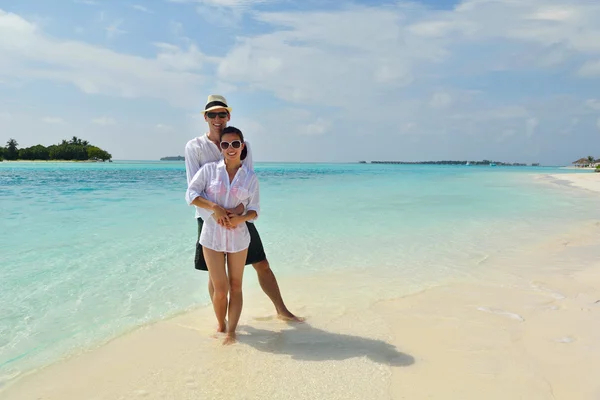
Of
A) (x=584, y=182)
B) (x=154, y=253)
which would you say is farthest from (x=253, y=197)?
(x=584, y=182)

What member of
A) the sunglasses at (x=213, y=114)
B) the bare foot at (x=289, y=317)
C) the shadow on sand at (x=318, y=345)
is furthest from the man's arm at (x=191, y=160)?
the bare foot at (x=289, y=317)

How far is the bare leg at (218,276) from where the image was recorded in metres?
3.44

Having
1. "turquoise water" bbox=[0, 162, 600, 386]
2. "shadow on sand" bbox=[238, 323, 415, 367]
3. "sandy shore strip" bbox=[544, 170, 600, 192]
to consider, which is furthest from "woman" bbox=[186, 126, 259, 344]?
"sandy shore strip" bbox=[544, 170, 600, 192]

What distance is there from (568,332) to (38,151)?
136011 millimetres

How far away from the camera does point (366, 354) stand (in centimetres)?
334

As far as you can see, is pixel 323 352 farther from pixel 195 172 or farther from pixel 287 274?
pixel 287 274

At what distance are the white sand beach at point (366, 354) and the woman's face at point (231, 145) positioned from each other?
59.3 inches

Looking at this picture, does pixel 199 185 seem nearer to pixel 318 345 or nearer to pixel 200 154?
pixel 200 154

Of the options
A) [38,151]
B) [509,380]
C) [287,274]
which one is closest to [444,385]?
[509,380]

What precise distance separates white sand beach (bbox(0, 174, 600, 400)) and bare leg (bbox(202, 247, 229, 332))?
12.1 inches

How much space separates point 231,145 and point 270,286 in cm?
147

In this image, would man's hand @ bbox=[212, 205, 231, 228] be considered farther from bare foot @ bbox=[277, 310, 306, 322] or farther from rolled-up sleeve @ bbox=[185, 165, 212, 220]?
bare foot @ bbox=[277, 310, 306, 322]

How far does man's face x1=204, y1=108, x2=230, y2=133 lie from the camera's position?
11.2 ft

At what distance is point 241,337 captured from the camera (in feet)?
12.2
